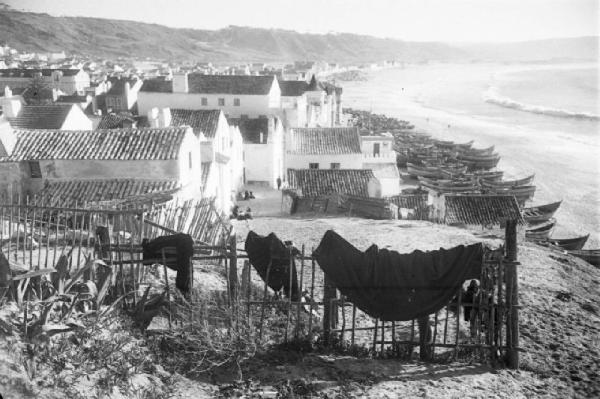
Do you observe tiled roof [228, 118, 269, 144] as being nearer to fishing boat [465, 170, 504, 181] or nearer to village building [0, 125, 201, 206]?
fishing boat [465, 170, 504, 181]

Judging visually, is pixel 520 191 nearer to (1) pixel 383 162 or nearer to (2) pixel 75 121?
(1) pixel 383 162

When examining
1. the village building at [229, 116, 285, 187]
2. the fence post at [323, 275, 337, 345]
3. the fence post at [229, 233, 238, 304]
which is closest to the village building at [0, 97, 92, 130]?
the village building at [229, 116, 285, 187]

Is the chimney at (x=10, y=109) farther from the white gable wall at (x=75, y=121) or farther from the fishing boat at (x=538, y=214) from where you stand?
the fishing boat at (x=538, y=214)

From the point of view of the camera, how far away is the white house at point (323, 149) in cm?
3616

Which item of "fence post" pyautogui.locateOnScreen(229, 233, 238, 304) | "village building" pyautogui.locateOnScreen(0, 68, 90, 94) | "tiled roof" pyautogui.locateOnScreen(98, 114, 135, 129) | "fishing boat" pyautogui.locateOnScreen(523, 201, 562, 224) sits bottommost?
"fishing boat" pyautogui.locateOnScreen(523, 201, 562, 224)

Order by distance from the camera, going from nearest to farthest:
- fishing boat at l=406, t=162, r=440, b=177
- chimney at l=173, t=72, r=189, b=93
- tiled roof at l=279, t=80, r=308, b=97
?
1. fishing boat at l=406, t=162, r=440, b=177
2. chimney at l=173, t=72, r=189, b=93
3. tiled roof at l=279, t=80, r=308, b=97

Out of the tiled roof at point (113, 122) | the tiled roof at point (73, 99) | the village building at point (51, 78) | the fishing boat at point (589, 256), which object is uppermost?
the village building at point (51, 78)

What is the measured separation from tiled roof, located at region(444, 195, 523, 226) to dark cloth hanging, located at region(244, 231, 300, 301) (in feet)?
52.7

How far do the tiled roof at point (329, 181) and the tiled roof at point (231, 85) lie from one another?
1658 centimetres

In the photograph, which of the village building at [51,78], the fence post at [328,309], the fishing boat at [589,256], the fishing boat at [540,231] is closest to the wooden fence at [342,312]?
the fence post at [328,309]

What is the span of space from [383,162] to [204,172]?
17.3 metres

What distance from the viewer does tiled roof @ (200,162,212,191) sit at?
23044mm

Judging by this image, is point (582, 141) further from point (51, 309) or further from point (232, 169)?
point (51, 309)

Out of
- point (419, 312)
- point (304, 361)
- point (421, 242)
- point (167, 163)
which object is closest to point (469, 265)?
point (419, 312)
